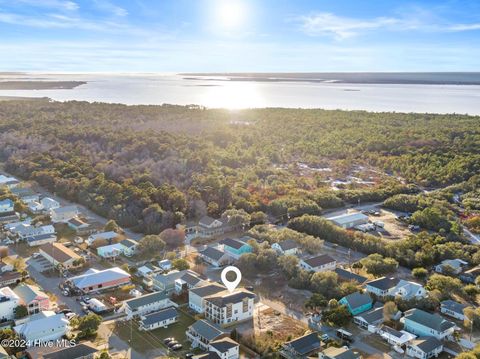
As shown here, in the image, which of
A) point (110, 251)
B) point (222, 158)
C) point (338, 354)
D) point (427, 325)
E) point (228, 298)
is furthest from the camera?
point (222, 158)

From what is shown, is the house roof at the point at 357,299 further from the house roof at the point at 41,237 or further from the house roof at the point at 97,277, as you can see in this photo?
the house roof at the point at 41,237

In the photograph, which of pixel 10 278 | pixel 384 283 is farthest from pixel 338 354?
pixel 10 278

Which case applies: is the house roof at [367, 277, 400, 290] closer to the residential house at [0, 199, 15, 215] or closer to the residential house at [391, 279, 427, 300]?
the residential house at [391, 279, 427, 300]

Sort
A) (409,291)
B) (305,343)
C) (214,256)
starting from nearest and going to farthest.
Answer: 1. (305,343)
2. (409,291)
3. (214,256)

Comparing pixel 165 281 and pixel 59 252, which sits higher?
pixel 59 252

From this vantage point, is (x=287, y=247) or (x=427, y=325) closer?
(x=427, y=325)

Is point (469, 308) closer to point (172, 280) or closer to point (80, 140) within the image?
point (172, 280)

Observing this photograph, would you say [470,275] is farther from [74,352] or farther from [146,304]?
[74,352]

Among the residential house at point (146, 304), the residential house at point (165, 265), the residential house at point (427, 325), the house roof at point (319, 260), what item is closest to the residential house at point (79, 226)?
the residential house at point (165, 265)

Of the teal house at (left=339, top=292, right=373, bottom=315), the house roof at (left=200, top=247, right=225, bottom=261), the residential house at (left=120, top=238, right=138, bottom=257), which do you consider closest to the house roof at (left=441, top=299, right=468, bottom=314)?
the teal house at (left=339, top=292, right=373, bottom=315)
